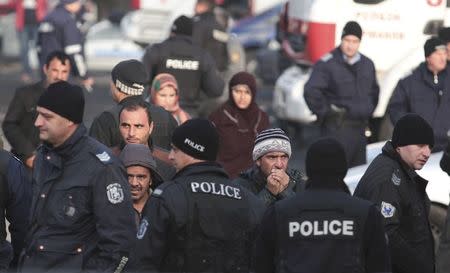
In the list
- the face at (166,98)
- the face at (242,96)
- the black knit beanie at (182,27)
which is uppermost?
the face at (166,98)

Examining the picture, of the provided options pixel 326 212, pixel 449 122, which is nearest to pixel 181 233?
pixel 326 212

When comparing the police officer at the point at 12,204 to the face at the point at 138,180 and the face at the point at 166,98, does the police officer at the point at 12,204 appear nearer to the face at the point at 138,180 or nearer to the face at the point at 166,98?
the face at the point at 138,180

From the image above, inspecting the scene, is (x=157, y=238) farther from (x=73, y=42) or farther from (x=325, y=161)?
(x=73, y=42)

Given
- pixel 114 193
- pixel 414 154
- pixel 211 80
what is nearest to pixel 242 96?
pixel 211 80

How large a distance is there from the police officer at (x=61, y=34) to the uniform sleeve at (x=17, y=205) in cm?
942

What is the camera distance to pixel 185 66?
43.4ft

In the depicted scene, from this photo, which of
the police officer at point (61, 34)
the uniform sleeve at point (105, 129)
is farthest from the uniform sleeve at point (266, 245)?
the police officer at point (61, 34)

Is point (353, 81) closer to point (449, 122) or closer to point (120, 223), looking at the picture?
point (449, 122)

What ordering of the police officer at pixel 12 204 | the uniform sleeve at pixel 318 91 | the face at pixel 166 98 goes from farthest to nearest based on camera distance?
the uniform sleeve at pixel 318 91 < the face at pixel 166 98 < the police officer at pixel 12 204

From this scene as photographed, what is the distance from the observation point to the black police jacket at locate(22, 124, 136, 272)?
22.9ft

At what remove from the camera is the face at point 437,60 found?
12.2m

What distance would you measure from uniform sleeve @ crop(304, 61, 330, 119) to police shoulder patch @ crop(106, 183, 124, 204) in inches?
239

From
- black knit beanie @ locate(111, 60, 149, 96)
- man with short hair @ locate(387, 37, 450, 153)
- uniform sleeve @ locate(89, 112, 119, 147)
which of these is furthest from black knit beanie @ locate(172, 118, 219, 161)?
man with short hair @ locate(387, 37, 450, 153)

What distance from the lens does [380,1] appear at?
1530 centimetres
